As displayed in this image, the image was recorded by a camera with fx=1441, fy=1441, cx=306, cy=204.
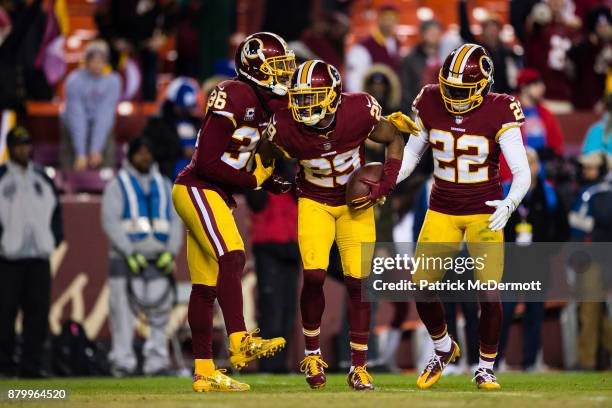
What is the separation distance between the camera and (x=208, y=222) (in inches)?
357

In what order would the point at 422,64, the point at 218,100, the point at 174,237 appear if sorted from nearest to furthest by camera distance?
1. the point at 218,100
2. the point at 174,237
3. the point at 422,64

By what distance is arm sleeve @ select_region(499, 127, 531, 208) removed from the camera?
29.8 ft

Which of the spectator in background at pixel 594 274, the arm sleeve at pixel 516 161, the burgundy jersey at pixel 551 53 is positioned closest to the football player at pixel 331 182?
the arm sleeve at pixel 516 161

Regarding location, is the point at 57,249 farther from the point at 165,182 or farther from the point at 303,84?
the point at 303,84

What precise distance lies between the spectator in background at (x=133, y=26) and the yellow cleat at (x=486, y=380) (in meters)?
7.39

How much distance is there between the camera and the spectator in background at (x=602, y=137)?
13.5 m

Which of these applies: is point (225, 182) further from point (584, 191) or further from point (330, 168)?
point (584, 191)

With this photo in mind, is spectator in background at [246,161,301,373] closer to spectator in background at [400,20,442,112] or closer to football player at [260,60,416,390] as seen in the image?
spectator in background at [400,20,442,112]

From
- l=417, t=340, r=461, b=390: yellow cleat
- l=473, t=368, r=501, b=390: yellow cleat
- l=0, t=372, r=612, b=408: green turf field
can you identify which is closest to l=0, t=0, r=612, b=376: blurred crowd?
l=0, t=372, r=612, b=408: green turf field

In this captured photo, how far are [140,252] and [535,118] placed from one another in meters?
4.06

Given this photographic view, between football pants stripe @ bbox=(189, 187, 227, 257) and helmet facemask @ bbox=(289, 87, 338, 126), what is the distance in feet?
2.64

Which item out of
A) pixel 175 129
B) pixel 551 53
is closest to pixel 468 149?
pixel 175 129

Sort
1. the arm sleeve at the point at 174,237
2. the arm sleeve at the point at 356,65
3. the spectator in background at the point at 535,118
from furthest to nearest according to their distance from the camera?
the arm sleeve at the point at 356,65 → the spectator in background at the point at 535,118 → the arm sleeve at the point at 174,237

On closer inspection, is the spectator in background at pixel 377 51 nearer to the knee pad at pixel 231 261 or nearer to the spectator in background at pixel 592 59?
the spectator in background at pixel 592 59
